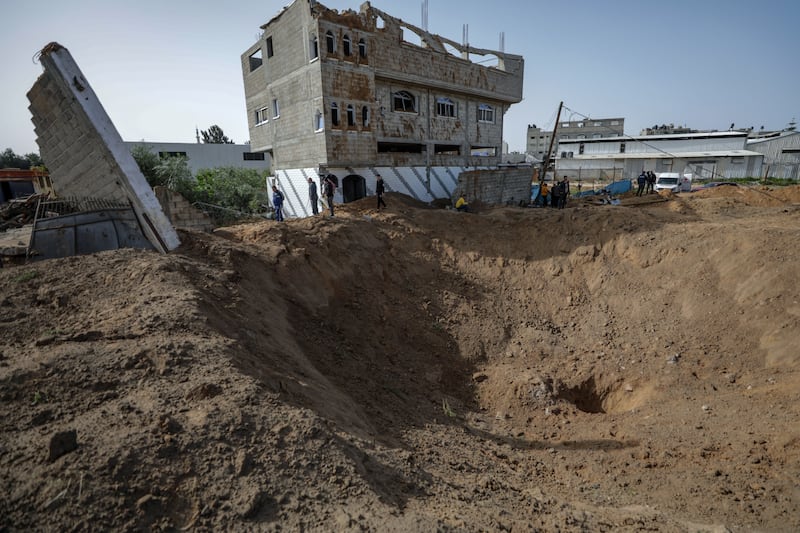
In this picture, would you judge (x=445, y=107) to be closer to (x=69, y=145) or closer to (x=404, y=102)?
(x=404, y=102)

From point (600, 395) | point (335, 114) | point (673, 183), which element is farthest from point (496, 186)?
point (600, 395)

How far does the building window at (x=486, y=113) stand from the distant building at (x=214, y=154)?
19869 millimetres

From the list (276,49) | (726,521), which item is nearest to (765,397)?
(726,521)

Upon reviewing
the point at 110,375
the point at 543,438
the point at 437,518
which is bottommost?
the point at 543,438

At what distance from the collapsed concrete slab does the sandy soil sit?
93 centimetres

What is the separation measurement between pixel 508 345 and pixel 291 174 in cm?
1468

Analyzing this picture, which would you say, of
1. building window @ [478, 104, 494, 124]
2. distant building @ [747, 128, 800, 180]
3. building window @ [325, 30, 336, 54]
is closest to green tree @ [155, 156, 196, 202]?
building window @ [325, 30, 336, 54]

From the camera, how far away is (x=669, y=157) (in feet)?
137

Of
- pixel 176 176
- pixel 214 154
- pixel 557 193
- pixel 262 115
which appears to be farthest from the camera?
pixel 214 154

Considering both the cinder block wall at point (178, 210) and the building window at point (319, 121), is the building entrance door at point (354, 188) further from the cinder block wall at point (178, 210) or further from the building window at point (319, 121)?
the cinder block wall at point (178, 210)

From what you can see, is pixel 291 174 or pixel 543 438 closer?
pixel 543 438

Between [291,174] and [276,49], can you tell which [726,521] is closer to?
[291,174]

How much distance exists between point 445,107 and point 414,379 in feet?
61.9

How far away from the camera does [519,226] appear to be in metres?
13.8
